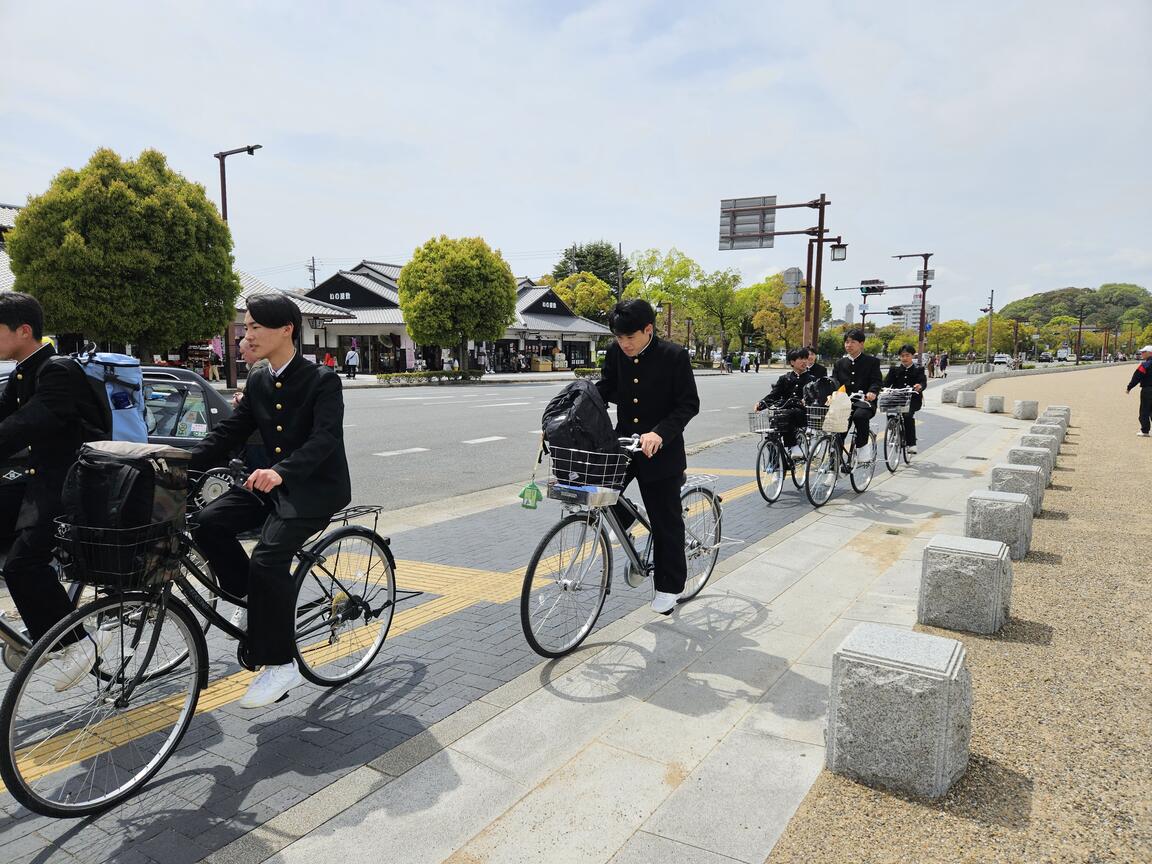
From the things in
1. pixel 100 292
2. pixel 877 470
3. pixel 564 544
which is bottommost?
pixel 877 470

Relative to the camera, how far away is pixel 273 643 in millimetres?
3092

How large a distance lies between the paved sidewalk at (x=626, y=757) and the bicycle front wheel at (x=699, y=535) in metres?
0.14

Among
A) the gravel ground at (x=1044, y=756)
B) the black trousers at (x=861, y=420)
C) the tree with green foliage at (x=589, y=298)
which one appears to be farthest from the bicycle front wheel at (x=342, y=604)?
the tree with green foliage at (x=589, y=298)

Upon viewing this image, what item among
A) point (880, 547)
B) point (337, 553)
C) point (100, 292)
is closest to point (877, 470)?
point (880, 547)

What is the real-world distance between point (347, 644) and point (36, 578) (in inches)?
54.7

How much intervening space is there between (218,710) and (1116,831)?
11.9ft

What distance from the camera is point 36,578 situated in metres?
3.10

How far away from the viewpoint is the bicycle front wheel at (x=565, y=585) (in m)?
3.79

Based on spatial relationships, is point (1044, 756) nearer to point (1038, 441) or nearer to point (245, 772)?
point (245, 772)

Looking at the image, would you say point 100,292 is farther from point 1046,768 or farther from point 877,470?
point 1046,768

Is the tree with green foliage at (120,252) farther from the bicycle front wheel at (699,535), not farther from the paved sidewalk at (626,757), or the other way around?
the paved sidewalk at (626,757)

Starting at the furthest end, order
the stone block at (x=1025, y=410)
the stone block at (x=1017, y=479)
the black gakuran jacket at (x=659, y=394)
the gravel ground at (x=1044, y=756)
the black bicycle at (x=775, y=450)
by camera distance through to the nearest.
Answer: the stone block at (x=1025, y=410)
the black bicycle at (x=775, y=450)
the stone block at (x=1017, y=479)
the black gakuran jacket at (x=659, y=394)
the gravel ground at (x=1044, y=756)

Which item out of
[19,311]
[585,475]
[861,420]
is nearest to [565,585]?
[585,475]

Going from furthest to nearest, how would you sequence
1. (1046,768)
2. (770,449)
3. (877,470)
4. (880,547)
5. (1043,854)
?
(877,470) → (770,449) → (880,547) → (1046,768) → (1043,854)
